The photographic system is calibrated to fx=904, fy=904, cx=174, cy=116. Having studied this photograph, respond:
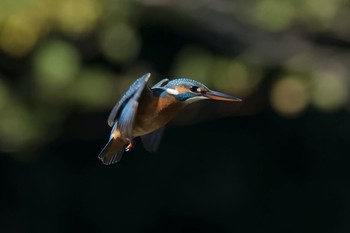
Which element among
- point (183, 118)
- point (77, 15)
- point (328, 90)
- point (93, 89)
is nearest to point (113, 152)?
point (77, 15)

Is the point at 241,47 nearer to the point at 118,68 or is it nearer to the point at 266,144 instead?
the point at 118,68

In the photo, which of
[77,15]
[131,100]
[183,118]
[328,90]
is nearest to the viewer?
[131,100]

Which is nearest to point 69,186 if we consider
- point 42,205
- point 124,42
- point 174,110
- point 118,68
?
point 42,205

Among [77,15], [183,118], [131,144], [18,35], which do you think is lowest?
[183,118]

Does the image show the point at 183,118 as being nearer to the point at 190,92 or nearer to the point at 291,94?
the point at 291,94

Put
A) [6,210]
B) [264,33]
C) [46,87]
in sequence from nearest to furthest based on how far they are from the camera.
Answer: [46,87] < [264,33] < [6,210]

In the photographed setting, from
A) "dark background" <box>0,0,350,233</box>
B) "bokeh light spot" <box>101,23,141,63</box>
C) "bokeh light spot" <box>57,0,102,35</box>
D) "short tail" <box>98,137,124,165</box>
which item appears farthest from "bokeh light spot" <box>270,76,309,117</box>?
"short tail" <box>98,137,124,165</box>
